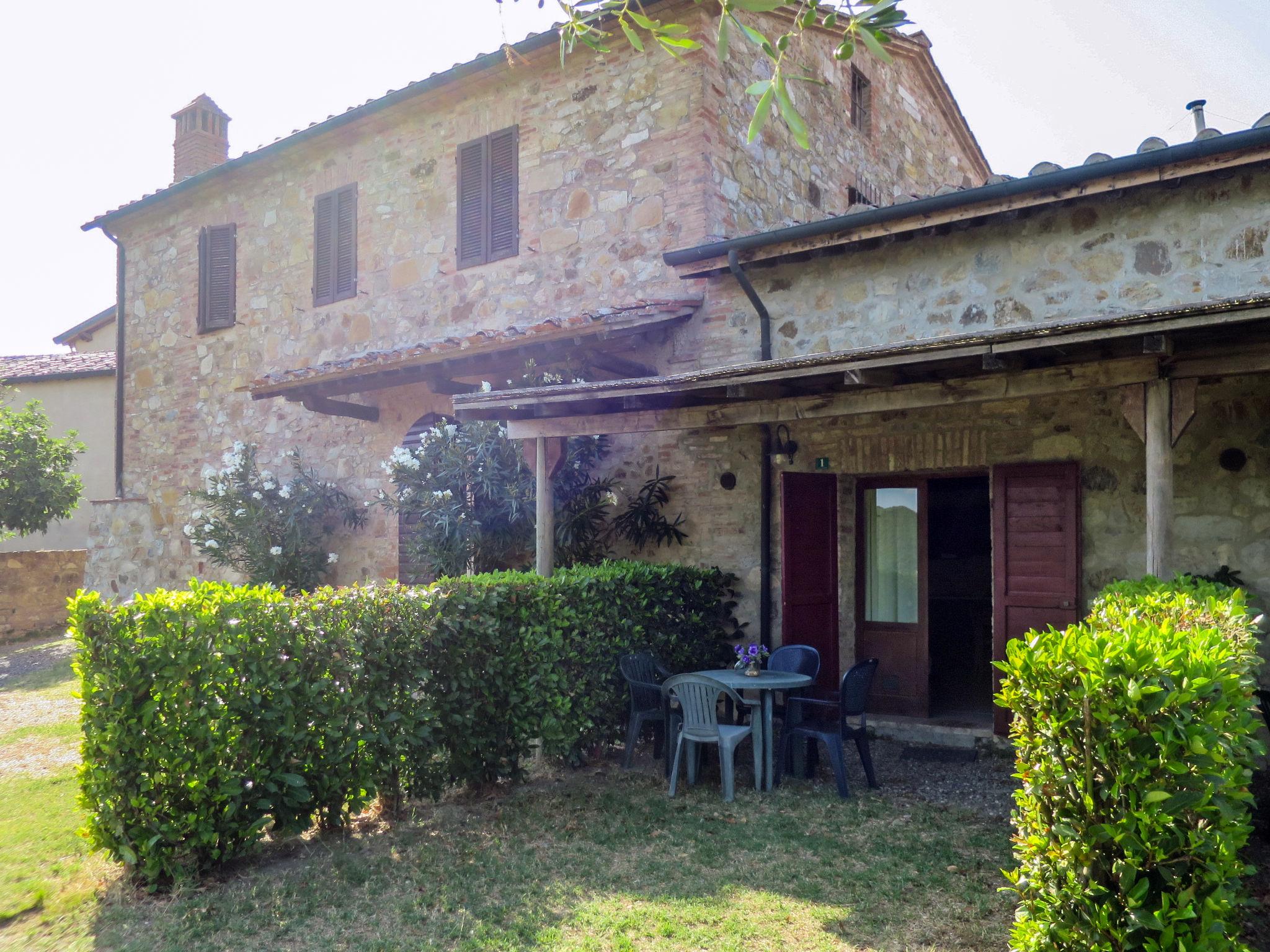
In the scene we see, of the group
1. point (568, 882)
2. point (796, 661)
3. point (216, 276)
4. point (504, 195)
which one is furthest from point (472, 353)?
point (216, 276)

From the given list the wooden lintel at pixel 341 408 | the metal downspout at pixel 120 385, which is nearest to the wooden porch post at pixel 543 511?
the wooden lintel at pixel 341 408

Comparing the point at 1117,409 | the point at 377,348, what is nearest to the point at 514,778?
the point at 1117,409

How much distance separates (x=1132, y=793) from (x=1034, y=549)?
4.58 meters

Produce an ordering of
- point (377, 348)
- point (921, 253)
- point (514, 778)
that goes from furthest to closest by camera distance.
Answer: point (377, 348) < point (921, 253) < point (514, 778)

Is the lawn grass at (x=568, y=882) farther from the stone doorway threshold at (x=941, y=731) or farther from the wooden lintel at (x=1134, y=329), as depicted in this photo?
the wooden lintel at (x=1134, y=329)

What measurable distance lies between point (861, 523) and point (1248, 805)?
3892mm

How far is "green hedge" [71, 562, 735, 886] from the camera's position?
14.8ft

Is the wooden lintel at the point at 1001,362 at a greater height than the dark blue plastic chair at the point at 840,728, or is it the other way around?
the wooden lintel at the point at 1001,362

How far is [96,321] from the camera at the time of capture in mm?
23203

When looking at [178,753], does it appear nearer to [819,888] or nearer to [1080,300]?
[819,888]

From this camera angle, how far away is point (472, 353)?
27.9ft

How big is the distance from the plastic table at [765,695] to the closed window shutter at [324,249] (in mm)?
7675

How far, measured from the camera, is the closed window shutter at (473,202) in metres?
10.3

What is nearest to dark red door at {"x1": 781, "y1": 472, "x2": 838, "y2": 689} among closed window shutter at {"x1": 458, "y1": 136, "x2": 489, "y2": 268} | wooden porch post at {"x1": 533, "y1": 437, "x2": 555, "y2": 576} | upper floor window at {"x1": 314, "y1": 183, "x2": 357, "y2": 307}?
wooden porch post at {"x1": 533, "y1": 437, "x2": 555, "y2": 576}
